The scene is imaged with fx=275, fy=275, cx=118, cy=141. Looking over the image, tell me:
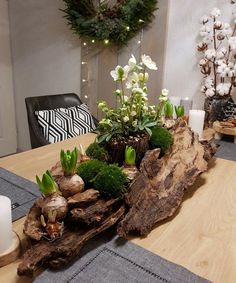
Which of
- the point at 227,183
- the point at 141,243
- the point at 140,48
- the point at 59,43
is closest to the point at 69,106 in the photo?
the point at 140,48

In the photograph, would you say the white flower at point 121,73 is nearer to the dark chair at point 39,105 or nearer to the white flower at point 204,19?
the dark chair at point 39,105

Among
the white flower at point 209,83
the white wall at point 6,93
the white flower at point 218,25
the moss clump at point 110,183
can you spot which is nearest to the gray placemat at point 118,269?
the moss clump at point 110,183

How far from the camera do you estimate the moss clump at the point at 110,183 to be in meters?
0.75

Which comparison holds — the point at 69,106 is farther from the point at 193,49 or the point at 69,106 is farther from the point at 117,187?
the point at 117,187

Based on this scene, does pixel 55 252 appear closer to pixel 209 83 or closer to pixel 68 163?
pixel 68 163

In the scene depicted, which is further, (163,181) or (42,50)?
(42,50)

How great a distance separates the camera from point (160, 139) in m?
1.06

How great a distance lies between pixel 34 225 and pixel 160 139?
57 centimetres

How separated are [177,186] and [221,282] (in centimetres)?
37

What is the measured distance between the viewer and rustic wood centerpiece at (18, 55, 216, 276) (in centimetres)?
65

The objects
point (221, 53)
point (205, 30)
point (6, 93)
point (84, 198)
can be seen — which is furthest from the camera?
point (6, 93)

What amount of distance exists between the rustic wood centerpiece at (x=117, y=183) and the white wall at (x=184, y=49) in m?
1.27

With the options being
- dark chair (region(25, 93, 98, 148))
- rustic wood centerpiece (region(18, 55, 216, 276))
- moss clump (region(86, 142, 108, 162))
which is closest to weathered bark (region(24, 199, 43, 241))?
rustic wood centerpiece (region(18, 55, 216, 276))

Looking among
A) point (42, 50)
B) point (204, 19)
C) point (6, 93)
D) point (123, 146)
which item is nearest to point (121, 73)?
point (123, 146)
